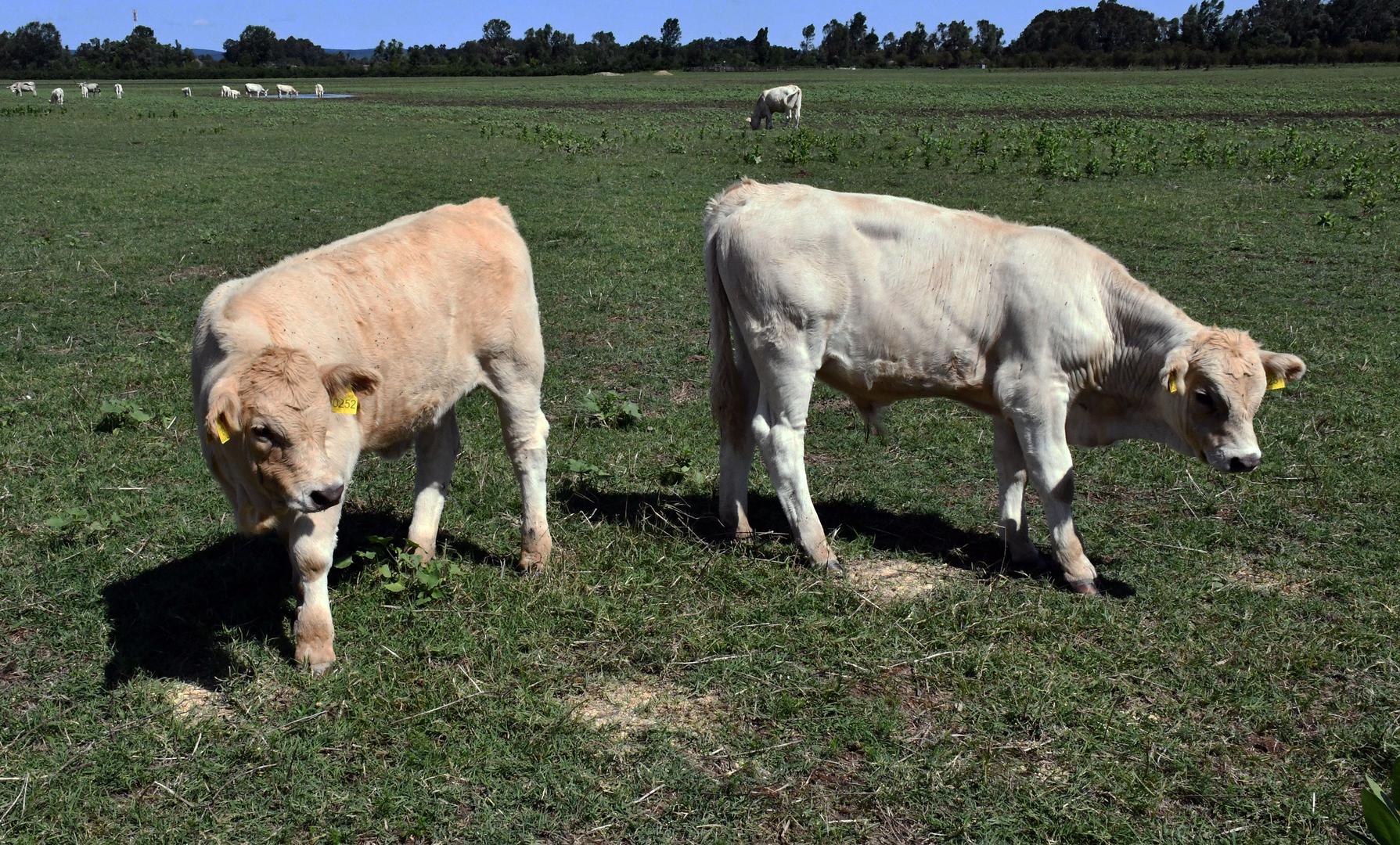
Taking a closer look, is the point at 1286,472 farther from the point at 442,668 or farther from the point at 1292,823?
the point at 442,668

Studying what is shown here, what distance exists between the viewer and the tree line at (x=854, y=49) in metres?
101

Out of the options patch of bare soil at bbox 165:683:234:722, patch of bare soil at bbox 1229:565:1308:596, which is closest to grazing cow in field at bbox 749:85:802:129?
patch of bare soil at bbox 1229:565:1308:596

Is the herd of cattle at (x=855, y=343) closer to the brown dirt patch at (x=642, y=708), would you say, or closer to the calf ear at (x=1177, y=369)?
the calf ear at (x=1177, y=369)

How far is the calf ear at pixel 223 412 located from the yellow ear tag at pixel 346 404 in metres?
0.39

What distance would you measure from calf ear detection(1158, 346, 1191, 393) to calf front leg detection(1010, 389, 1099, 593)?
52 centimetres

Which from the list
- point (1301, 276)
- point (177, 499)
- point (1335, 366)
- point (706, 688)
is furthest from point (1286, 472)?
point (177, 499)

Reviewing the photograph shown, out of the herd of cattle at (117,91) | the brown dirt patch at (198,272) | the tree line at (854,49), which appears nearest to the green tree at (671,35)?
the tree line at (854,49)

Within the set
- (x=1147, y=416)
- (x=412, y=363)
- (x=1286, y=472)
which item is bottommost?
(x=1286, y=472)

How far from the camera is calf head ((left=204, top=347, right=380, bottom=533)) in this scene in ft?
13.4

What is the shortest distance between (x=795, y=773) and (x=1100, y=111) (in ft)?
125

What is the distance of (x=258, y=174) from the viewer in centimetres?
2116

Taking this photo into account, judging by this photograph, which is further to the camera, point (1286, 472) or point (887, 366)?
point (1286, 472)

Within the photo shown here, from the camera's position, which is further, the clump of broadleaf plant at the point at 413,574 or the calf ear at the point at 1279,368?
the calf ear at the point at 1279,368

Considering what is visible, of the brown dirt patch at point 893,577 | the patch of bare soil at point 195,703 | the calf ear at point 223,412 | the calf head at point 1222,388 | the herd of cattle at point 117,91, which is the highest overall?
the herd of cattle at point 117,91
